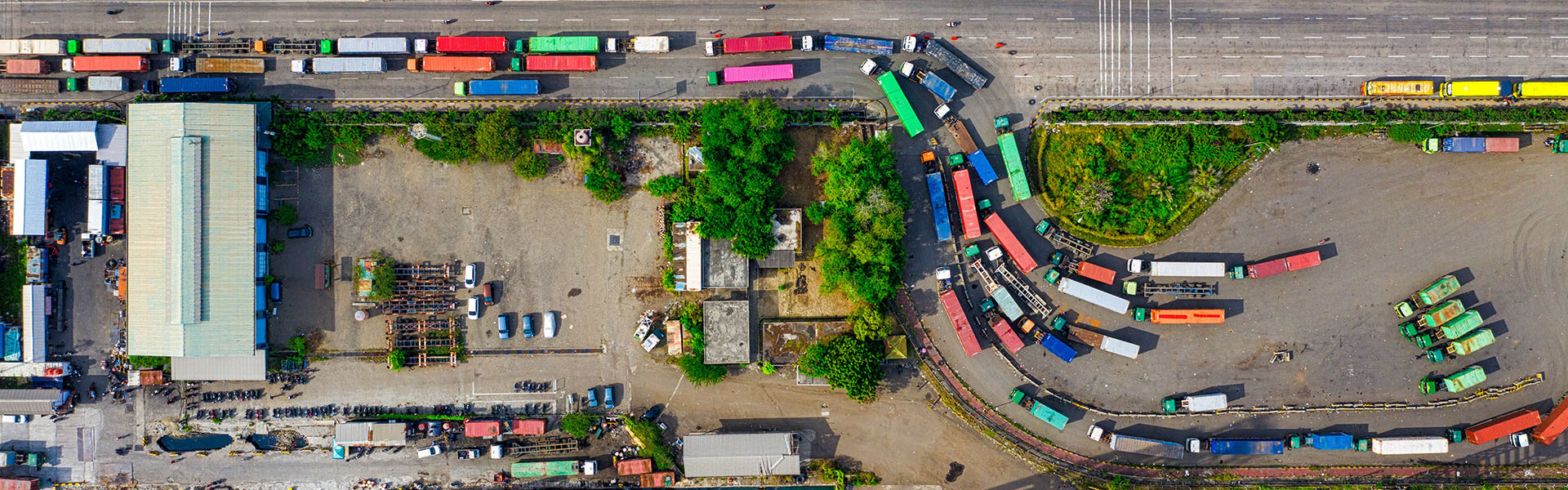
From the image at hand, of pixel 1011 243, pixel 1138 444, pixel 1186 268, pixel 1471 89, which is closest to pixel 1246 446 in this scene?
pixel 1138 444

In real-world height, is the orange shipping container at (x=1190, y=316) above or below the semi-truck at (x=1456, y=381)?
above

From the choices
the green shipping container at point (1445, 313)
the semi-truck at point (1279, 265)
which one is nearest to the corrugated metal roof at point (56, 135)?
the semi-truck at point (1279, 265)

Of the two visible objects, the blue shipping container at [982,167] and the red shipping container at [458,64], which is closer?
the red shipping container at [458,64]

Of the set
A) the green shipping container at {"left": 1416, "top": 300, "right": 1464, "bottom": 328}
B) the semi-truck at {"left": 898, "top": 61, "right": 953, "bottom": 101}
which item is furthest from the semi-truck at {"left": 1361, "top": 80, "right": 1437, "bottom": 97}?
the semi-truck at {"left": 898, "top": 61, "right": 953, "bottom": 101}

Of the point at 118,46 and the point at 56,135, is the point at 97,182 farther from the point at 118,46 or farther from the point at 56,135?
the point at 118,46

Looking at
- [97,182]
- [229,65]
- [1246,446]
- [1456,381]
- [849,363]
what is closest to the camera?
[849,363]

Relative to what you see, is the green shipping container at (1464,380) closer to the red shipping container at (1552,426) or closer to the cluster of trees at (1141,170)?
the red shipping container at (1552,426)

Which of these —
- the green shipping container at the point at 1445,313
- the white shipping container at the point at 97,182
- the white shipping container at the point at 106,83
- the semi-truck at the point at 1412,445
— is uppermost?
the white shipping container at the point at 106,83
